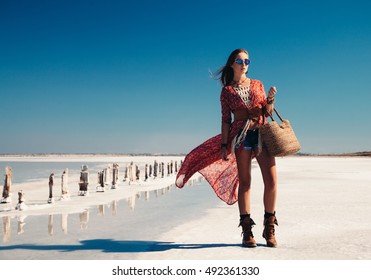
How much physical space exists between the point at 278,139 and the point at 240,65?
1040 millimetres

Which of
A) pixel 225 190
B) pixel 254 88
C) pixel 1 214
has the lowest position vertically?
pixel 1 214

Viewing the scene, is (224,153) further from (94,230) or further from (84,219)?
(84,219)

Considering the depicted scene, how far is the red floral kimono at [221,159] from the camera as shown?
5.04 meters

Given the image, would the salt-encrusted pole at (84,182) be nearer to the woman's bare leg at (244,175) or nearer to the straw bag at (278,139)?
the woman's bare leg at (244,175)

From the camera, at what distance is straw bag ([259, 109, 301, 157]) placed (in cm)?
482

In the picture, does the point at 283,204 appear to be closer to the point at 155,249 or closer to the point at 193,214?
the point at 193,214

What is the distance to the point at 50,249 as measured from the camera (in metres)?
5.38

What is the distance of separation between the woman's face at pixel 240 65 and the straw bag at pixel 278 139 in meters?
0.75

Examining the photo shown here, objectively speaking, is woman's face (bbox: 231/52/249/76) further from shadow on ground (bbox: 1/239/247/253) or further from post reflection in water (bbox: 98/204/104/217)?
post reflection in water (bbox: 98/204/104/217)

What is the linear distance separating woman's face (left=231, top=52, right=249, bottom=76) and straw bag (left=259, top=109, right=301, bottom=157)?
747mm

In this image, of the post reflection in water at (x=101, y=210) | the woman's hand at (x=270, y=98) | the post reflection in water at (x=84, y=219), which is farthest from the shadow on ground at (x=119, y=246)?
the post reflection in water at (x=101, y=210)

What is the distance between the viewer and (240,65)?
5094 millimetres
